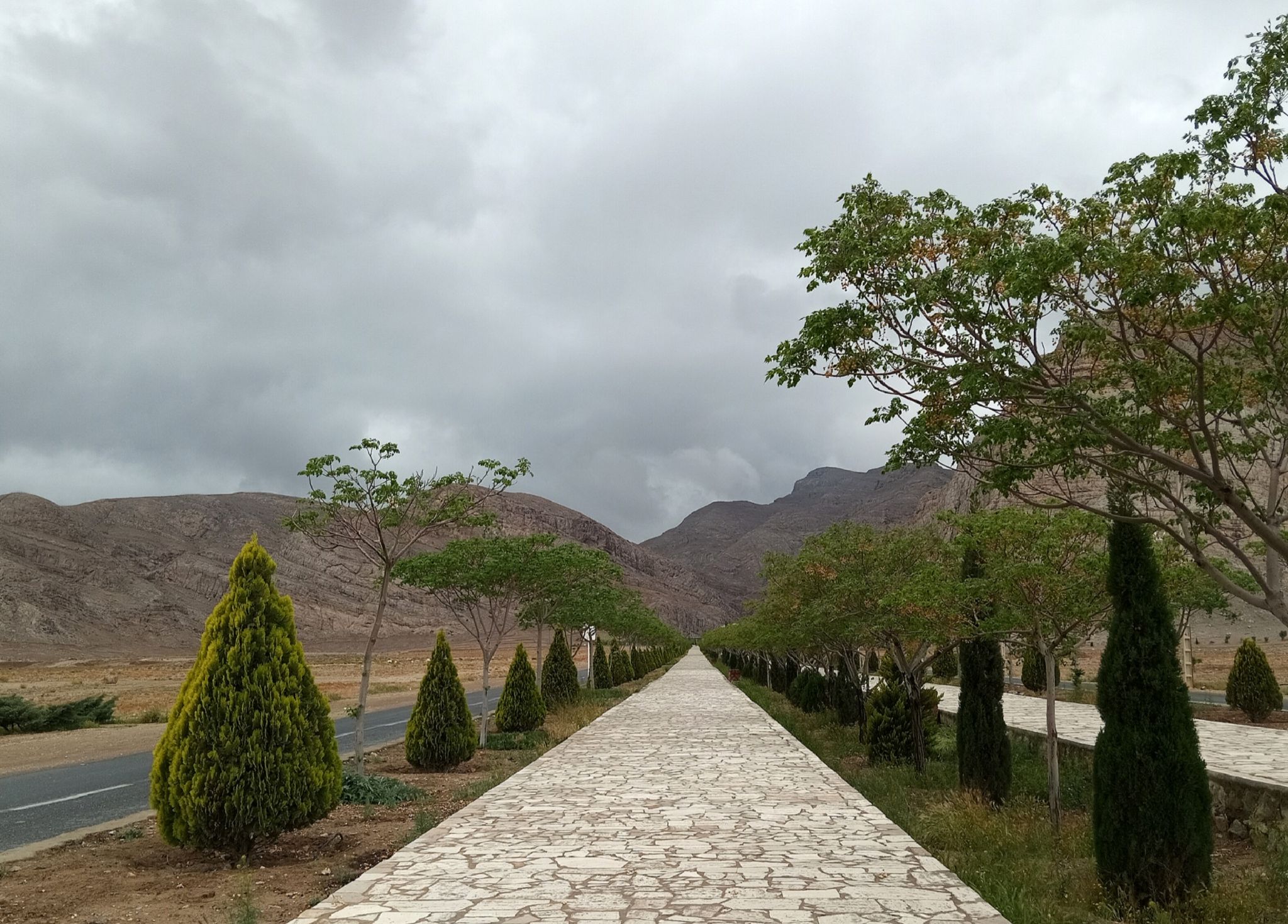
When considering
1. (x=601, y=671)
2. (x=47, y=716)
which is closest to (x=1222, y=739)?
(x=601, y=671)

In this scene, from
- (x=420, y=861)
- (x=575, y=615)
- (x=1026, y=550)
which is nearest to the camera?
(x=420, y=861)

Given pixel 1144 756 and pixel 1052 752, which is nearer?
pixel 1144 756

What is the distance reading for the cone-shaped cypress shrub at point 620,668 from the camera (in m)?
43.7

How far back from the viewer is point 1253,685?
68.4 feet

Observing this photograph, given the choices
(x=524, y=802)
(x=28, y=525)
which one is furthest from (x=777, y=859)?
(x=28, y=525)

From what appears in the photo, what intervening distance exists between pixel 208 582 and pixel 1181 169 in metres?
137

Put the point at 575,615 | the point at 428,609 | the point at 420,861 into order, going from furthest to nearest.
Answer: the point at 428,609, the point at 575,615, the point at 420,861

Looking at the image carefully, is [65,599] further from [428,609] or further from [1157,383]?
[1157,383]

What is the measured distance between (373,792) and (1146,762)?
918 centimetres

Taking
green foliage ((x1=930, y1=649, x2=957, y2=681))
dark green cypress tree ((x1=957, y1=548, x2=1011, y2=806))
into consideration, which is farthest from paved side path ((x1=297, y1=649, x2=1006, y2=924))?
green foliage ((x1=930, y1=649, x2=957, y2=681))

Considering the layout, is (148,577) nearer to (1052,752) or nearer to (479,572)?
(479,572)

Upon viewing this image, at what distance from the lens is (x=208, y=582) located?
125 m

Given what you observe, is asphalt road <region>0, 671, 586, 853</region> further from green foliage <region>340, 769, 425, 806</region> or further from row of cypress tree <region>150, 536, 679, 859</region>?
row of cypress tree <region>150, 536, 679, 859</region>

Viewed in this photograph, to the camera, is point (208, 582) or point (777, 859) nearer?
point (777, 859)
